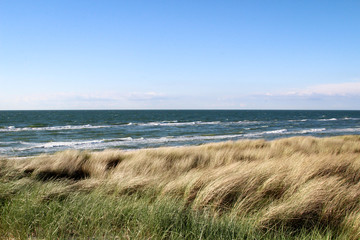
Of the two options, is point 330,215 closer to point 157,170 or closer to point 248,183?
point 248,183

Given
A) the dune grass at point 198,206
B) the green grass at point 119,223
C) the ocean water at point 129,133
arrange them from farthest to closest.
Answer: the ocean water at point 129,133 → the dune grass at point 198,206 → the green grass at point 119,223

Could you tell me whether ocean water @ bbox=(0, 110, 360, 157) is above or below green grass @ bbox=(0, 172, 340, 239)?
below

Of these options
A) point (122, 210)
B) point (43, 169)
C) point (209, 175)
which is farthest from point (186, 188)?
point (43, 169)

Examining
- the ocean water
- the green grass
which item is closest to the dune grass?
the green grass

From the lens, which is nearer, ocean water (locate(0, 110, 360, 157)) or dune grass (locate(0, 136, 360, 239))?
dune grass (locate(0, 136, 360, 239))

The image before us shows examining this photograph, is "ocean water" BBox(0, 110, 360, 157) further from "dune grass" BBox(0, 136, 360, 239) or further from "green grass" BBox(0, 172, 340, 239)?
"green grass" BBox(0, 172, 340, 239)

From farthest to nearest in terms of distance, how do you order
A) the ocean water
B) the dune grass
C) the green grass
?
the ocean water, the dune grass, the green grass

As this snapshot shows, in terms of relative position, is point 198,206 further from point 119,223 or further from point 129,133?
point 129,133

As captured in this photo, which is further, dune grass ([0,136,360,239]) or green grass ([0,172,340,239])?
dune grass ([0,136,360,239])

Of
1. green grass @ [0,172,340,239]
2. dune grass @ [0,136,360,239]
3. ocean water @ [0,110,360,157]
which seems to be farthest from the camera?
ocean water @ [0,110,360,157]

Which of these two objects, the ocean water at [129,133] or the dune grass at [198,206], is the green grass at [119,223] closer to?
the dune grass at [198,206]

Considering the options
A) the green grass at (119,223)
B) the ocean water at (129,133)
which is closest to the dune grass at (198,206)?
the green grass at (119,223)

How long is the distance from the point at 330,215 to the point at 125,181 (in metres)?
3.78

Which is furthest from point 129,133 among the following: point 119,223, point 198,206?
point 119,223
